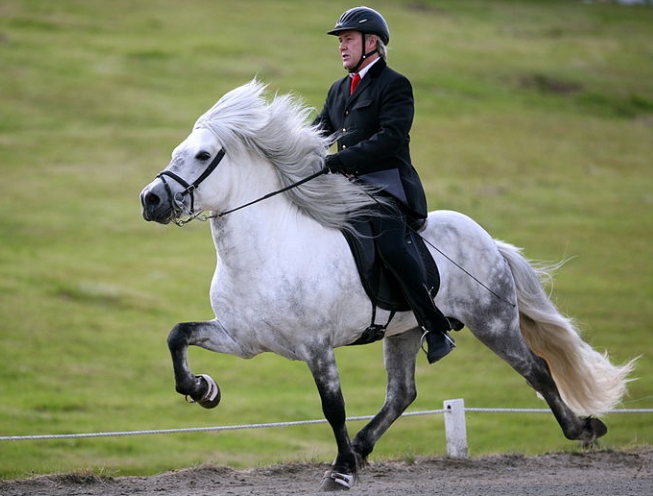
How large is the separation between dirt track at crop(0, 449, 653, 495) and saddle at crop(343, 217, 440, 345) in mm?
1348

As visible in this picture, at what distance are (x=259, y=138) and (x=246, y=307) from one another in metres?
1.29

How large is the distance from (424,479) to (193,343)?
3009mm

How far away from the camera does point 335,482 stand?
7.50 metres

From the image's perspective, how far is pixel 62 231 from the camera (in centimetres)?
3177

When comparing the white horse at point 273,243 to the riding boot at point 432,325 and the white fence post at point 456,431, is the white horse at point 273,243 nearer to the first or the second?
the riding boot at point 432,325

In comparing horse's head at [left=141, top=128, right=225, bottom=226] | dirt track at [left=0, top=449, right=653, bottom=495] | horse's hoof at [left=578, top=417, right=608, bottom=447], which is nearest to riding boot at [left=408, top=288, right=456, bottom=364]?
dirt track at [left=0, top=449, right=653, bottom=495]

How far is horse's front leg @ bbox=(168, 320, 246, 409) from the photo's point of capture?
24.0ft

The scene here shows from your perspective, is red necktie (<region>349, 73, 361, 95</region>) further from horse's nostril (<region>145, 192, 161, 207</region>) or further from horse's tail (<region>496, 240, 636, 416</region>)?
horse's tail (<region>496, 240, 636, 416</region>)

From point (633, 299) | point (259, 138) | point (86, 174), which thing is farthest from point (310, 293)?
point (86, 174)

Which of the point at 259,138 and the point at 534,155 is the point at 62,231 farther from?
the point at 259,138

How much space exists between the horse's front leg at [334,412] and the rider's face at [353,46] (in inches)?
91.9

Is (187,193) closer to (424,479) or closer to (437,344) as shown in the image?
(437,344)

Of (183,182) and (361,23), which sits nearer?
(183,182)

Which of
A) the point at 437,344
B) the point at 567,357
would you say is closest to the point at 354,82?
the point at 437,344
